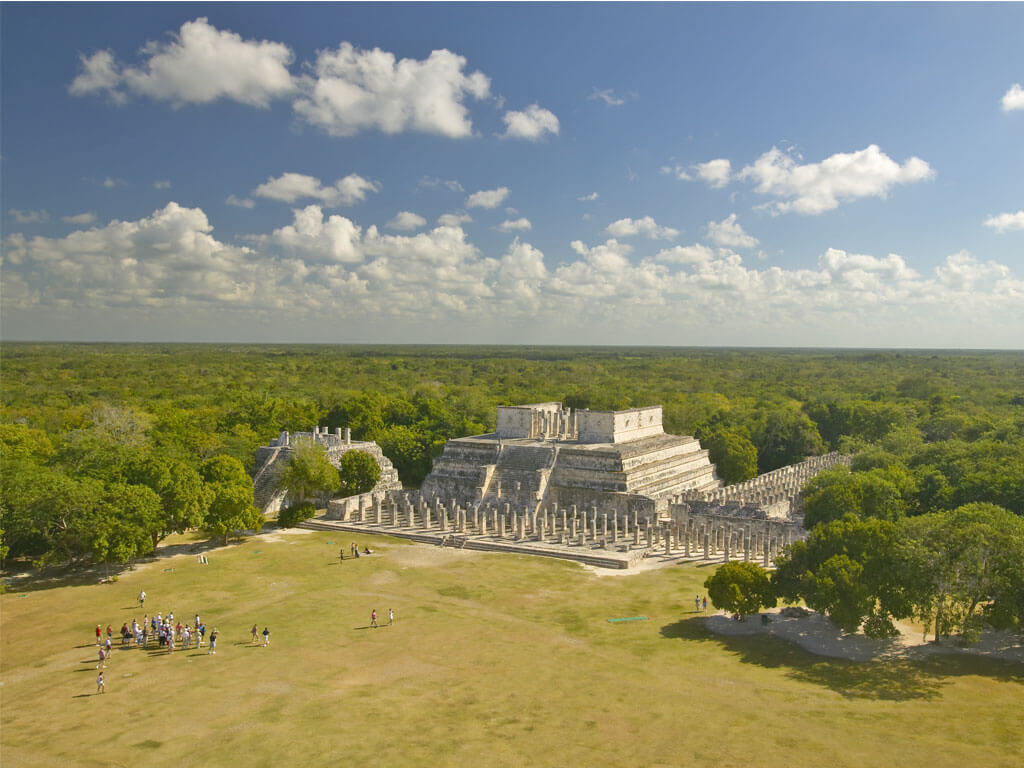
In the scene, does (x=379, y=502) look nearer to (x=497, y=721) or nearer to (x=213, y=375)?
(x=497, y=721)

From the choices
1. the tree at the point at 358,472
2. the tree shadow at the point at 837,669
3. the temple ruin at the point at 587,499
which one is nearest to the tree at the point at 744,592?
the tree shadow at the point at 837,669

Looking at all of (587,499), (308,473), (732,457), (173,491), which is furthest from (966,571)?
(308,473)

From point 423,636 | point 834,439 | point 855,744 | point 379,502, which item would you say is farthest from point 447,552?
point 834,439

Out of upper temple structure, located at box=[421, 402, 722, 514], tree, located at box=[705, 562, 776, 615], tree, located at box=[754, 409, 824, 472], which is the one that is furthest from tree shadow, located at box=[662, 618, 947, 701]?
tree, located at box=[754, 409, 824, 472]

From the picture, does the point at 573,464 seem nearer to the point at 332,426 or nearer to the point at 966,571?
the point at 966,571

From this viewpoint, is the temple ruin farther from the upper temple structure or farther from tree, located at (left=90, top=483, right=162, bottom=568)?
tree, located at (left=90, top=483, right=162, bottom=568)

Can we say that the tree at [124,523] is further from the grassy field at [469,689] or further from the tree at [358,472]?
the tree at [358,472]
